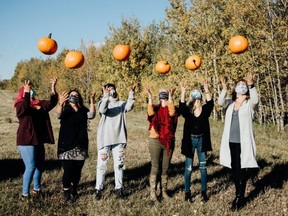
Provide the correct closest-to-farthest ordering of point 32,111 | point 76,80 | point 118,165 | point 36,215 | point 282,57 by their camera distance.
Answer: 1. point 36,215
2. point 32,111
3. point 118,165
4. point 282,57
5. point 76,80

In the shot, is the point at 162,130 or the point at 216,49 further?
the point at 216,49

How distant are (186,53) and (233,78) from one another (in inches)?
279

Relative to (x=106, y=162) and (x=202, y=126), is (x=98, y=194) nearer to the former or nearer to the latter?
(x=106, y=162)

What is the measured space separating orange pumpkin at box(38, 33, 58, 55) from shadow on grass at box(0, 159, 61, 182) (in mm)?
3491

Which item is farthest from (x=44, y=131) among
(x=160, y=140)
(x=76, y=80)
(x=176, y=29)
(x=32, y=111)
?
(x=76, y=80)

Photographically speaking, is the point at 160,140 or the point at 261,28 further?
the point at 261,28

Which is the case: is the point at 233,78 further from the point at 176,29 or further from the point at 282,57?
the point at 176,29

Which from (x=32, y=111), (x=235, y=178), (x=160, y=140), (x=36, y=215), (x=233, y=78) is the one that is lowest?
(x=36, y=215)

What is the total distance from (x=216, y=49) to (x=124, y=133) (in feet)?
62.5

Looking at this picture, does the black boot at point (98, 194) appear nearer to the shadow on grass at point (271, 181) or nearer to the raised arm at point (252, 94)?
the shadow on grass at point (271, 181)

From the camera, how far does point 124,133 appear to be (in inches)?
274

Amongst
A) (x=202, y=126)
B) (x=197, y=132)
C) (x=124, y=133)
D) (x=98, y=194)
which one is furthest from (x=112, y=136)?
(x=202, y=126)

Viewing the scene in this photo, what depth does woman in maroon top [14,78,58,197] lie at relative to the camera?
6109mm

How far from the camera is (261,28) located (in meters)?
19.4
